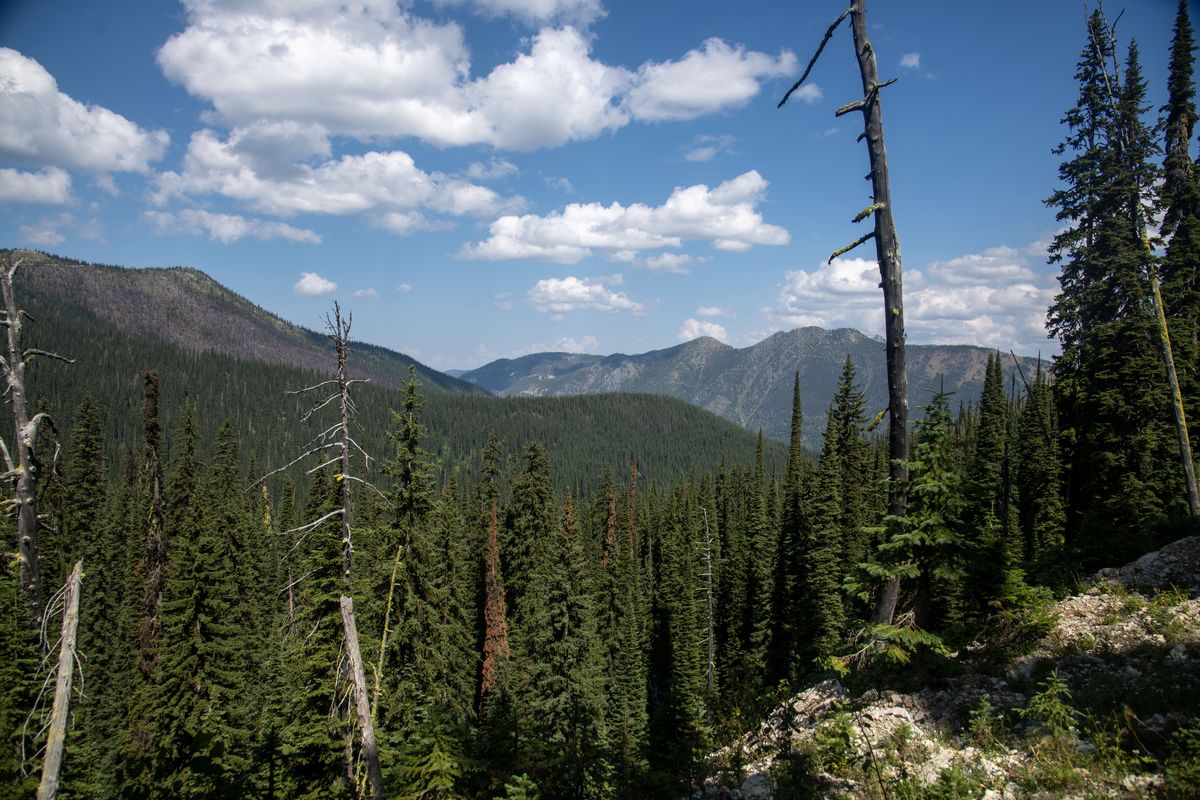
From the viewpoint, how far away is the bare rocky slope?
641cm

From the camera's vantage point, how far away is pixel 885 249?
31.9 ft

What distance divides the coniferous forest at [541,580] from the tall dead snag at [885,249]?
24 cm

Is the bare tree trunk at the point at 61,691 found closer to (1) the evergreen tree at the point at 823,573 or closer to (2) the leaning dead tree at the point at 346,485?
(2) the leaning dead tree at the point at 346,485

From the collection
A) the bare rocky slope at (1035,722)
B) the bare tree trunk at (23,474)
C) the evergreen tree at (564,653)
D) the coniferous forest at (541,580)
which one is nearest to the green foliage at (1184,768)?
the bare rocky slope at (1035,722)

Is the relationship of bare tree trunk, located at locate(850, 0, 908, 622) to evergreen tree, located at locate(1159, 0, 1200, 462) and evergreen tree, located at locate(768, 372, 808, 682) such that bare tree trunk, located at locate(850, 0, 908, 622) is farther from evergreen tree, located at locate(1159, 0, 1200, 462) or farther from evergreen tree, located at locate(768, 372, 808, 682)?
evergreen tree, located at locate(768, 372, 808, 682)

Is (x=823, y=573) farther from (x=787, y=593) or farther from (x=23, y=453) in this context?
(x=23, y=453)

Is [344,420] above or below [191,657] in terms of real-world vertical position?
above

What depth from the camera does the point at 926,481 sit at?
32.3 ft

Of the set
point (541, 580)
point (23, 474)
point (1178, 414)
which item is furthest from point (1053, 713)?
point (541, 580)

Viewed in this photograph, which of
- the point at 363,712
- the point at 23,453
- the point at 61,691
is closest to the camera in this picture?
the point at 61,691

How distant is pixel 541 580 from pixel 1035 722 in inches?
1157

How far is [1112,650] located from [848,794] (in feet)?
17.5

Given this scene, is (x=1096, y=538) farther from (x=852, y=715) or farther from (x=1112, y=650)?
(x=852, y=715)

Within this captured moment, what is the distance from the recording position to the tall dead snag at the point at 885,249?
933cm
